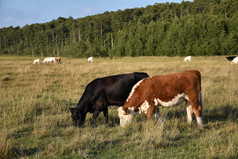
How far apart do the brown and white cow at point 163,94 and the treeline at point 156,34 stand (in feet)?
137

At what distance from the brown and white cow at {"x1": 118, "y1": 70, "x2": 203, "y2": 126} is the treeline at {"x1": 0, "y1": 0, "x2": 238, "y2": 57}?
137ft

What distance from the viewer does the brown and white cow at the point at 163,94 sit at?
5.86 meters

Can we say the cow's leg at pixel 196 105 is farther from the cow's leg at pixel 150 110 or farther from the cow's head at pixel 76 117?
the cow's head at pixel 76 117

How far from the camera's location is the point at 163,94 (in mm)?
5844

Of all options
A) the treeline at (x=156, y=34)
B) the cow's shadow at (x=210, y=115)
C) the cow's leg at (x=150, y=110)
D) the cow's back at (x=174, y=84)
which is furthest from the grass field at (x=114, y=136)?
the treeline at (x=156, y=34)

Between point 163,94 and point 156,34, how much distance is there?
2000 inches

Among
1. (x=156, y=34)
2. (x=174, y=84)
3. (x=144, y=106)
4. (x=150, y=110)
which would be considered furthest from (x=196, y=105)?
(x=156, y=34)

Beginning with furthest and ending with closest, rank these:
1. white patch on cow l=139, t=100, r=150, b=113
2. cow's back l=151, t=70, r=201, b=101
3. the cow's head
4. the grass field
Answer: the cow's head → white patch on cow l=139, t=100, r=150, b=113 → cow's back l=151, t=70, r=201, b=101 → the grass field

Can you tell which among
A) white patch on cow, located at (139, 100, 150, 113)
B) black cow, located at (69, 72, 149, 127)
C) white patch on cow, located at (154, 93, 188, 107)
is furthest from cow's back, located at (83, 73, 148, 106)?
white patch on cow, located at (154, 93, 188, 107)

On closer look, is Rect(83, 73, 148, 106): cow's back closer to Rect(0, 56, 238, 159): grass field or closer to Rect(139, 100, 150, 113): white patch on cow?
Rect(0, 56, 238, 159): grass field

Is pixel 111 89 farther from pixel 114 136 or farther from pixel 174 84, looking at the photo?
pixel 174 84

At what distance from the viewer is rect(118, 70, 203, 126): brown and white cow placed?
19.2 ft

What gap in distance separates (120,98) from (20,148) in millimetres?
3199

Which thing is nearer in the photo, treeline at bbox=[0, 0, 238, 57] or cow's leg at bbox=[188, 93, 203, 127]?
cow's leg at bbox=[188, 93, 203, 127]
